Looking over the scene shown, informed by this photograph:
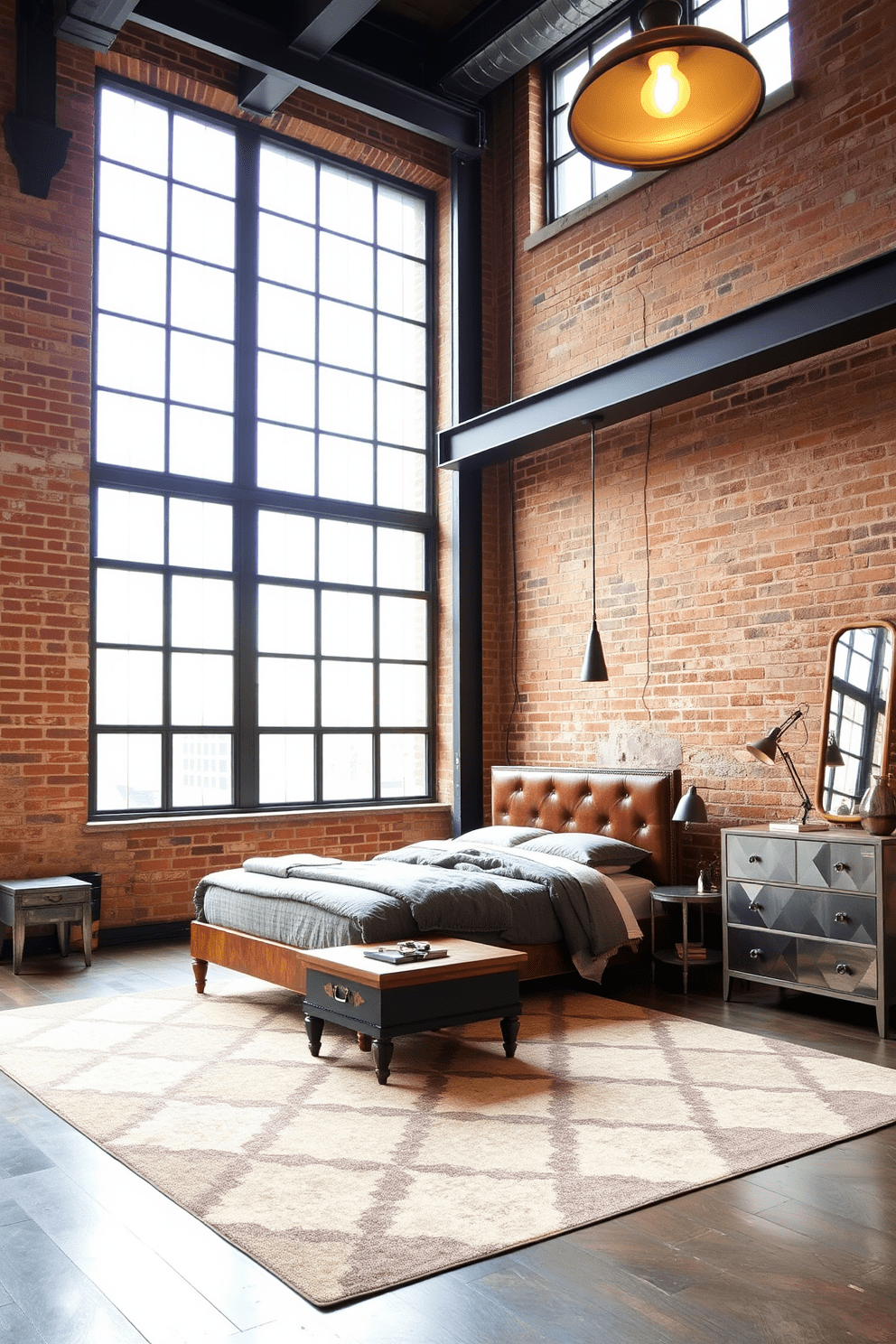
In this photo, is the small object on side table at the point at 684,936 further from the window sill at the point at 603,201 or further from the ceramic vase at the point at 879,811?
the window sill at the point at 603,201

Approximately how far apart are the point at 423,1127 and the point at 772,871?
2309 millimetres

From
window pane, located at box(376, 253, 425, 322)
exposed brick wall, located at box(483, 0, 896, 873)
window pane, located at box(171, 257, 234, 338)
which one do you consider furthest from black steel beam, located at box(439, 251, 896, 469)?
window pane, located at box(171, 257, 234, 338)

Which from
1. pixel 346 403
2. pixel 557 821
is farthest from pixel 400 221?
pixel 557 821

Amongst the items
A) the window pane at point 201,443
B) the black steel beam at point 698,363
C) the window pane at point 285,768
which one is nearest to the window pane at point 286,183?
the window pane at point 201,443

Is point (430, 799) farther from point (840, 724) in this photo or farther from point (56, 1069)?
point (56, 1069)

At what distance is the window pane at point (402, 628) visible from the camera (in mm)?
8227

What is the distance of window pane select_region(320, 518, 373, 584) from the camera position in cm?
795

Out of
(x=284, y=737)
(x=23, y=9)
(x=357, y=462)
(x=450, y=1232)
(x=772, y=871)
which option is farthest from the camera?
(x=357, y=462)

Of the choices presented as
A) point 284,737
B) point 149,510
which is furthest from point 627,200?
point 284,737

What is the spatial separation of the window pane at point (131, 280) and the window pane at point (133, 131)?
23.4 inches

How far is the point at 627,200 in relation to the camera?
23.4ft

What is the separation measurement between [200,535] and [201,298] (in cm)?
164

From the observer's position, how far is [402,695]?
8.30m

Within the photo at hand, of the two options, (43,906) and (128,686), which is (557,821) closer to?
(128,686)
